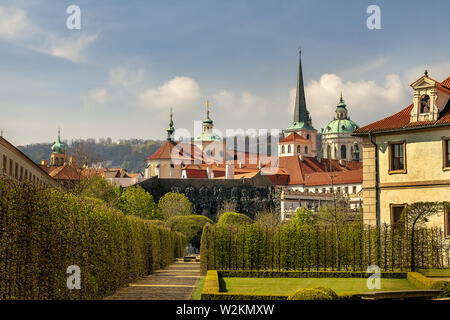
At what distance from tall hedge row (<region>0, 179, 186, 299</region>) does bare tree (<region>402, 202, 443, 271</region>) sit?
12.0 m

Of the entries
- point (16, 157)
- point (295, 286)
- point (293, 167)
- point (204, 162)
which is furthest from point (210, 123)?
point (295, 286)

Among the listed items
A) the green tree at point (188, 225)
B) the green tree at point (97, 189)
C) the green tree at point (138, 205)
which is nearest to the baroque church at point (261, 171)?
the green tree at point (138, 205)

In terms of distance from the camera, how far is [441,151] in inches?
1161

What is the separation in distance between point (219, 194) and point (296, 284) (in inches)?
3581

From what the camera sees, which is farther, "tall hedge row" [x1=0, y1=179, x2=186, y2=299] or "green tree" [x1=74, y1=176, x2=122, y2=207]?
"green tree" [x1=74, y1=176, x2=122, y2=207]

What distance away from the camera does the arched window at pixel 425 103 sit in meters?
30.7

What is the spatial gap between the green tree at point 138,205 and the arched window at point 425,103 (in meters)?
57.6

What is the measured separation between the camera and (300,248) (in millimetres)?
28453

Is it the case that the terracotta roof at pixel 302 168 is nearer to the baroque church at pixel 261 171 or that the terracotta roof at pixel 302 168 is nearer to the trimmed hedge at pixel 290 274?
the baroque church at pixel 261 171

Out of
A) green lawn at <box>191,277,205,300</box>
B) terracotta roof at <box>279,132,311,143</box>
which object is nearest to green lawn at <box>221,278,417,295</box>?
green lawn at <box>191,277,205,300</box>

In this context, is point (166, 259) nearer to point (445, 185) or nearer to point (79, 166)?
point (445, 185)

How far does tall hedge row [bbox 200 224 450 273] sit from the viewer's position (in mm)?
27500

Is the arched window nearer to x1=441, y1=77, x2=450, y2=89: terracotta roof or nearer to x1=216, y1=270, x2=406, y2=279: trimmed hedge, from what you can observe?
x1=441, y1=77, x2=450, y2=89: terracotta roof
